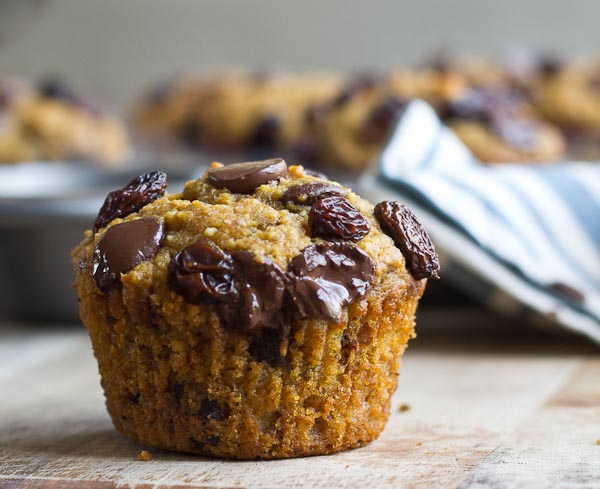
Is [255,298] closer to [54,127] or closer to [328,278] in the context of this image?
[328,278]

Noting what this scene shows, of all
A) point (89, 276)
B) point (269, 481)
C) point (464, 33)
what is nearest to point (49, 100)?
point (89, 276)

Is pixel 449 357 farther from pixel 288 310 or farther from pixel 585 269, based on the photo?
pixel 288 310

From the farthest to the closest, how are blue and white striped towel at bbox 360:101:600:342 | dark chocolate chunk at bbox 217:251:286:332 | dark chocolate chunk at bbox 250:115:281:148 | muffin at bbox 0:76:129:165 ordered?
dark chocolate chunk at bbox 250:115:281:148, muffin at bbox 0:76:129:165, blue and white striped towel at bbox 360:101:600:342, dark chocolate chunk at bbox 217:251:286:332

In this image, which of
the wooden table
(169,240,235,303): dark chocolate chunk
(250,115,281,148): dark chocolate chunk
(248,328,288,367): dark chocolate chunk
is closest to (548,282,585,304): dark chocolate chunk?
the wooden table

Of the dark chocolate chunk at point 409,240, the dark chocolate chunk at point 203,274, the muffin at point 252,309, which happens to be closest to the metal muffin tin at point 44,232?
the muffin at point 252,309

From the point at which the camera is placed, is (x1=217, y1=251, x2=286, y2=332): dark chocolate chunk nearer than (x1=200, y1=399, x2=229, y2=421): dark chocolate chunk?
Yes

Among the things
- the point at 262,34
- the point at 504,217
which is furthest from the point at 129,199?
the point at 262,34

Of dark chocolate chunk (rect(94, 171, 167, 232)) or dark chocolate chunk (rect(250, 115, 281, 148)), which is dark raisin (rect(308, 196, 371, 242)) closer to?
dark chocolate chunk (rect(94, 171, 167, 232))
